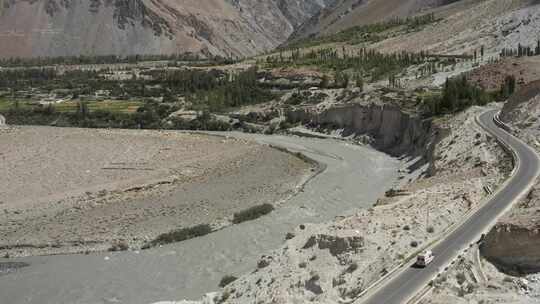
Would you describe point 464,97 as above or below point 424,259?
below

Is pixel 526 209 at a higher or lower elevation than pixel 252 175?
higher

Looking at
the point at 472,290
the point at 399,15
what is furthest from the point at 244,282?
the point at 399,15

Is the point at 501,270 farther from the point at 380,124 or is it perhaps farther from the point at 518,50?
the point at 518,50

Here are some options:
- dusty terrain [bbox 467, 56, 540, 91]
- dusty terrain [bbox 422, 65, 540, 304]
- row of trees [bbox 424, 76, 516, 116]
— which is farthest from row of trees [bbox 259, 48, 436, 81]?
dusty terrain [bbox 422, 65, 540, 304]

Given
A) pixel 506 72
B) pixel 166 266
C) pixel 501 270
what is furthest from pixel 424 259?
pixel 506 72

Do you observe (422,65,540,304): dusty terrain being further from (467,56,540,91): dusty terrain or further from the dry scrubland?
(467,56,540,91): dusty terrain

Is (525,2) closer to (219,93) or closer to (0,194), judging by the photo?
(219,93)

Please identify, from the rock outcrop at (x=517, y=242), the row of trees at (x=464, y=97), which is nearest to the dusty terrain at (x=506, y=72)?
the row of trees at (x=464, y=97)

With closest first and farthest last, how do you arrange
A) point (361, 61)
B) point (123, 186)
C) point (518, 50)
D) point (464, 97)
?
point (123, 186), point (464, 97), point (518, 50), point (361, 61)
